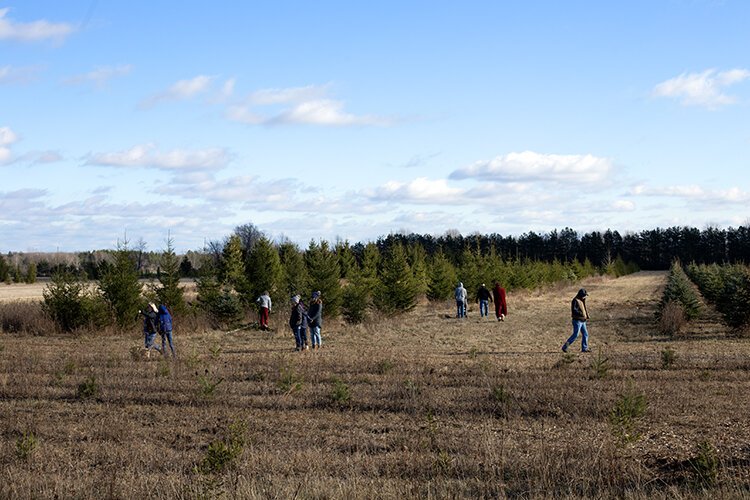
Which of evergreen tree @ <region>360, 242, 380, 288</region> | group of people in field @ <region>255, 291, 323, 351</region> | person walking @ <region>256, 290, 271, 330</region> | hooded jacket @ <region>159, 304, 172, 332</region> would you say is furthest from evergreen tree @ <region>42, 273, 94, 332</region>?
evergreen tree @ <region>360, 242, 380, 288</region>

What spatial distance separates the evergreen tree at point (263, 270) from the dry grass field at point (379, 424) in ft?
40.2

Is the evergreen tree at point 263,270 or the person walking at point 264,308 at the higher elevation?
the evergreen tree at point 263,270

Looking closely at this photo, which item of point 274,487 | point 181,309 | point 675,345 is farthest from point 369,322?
point 274,487

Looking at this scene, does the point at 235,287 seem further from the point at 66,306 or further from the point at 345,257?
the point at 345,257

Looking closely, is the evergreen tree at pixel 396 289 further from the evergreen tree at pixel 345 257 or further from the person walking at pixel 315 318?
the person walking at pixel 315 318

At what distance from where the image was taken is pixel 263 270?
109 feet

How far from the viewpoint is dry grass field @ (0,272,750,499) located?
23.5 ft

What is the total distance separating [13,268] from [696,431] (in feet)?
318

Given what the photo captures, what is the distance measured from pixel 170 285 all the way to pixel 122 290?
1773 millimetres

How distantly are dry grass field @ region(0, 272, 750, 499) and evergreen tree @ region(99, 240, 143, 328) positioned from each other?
7655mm

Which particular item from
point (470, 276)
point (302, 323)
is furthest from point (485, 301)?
point (302, 323)

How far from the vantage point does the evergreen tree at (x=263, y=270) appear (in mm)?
32906

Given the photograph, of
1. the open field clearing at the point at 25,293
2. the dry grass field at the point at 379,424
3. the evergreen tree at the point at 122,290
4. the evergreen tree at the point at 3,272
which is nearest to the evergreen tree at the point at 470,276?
the open field clearing at the point at 25,293

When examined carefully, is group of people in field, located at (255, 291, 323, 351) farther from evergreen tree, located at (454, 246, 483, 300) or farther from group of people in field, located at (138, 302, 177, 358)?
evergreen tree, located at (454, 246, 483, 300)
